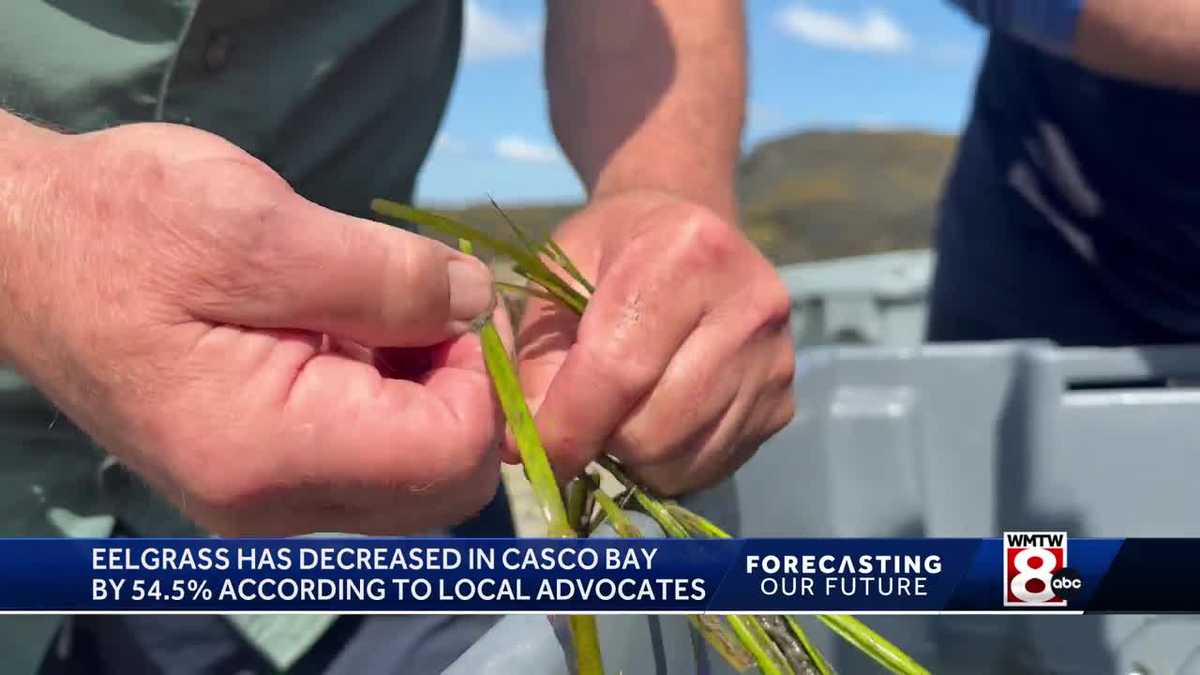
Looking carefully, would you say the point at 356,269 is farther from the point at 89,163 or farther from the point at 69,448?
the point at 69,448

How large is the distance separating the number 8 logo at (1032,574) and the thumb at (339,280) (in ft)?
1.23

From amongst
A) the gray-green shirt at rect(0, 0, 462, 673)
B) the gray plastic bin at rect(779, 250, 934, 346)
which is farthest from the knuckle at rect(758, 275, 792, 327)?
the gray plastic bin at rect(779, 250, 934, 346)

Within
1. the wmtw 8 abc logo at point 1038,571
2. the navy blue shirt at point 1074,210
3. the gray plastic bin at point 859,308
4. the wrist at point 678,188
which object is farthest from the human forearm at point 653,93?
the gray plastic bin at point 859,308

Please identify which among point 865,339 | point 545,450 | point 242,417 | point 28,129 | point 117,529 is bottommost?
point 865,339

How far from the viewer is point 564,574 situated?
587mm

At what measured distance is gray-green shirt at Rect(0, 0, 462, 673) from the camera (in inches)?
31.5

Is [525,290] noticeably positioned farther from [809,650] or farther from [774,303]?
[809,650]

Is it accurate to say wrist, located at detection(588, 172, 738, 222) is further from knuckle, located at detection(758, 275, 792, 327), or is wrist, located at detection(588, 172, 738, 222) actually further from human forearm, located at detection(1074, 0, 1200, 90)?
human forearm, located at detection(1074, 0, 1200, 90)

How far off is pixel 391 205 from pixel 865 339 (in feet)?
5.46

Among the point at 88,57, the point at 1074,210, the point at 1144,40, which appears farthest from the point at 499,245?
the point at 1074,210

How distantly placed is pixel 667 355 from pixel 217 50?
43 cm

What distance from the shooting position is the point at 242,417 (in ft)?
1.69

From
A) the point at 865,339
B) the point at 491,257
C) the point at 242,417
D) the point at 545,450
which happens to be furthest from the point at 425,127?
the point at 865,339

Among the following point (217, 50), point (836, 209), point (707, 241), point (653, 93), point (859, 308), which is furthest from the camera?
point (836, 209)
